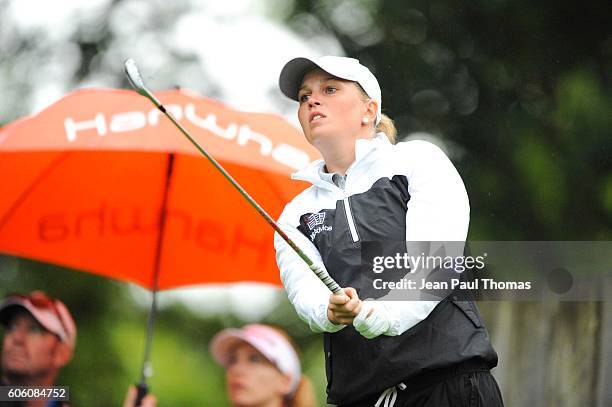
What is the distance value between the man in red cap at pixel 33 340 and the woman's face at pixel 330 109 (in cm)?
161

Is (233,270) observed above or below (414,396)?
above

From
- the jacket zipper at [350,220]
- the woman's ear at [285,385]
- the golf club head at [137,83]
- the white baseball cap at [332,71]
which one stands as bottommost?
the woman's ear at [285,385]

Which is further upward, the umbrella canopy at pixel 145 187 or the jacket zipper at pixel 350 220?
the umbrella canopy at pixel 145 187

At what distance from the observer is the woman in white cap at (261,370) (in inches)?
147

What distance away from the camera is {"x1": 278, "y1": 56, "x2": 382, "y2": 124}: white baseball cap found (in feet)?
7.99

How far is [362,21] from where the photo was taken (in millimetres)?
5535

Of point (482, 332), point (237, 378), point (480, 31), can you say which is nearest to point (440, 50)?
point (480, 31)

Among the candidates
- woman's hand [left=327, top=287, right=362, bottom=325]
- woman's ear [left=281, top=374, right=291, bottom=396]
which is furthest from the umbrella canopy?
woman's hand [left=327, top=287, right=362, bottom=325]

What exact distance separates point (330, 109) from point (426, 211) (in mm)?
368

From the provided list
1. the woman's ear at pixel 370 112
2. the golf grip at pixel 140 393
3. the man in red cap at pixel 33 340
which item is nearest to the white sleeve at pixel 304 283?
the woman's ear at pixel 370 112

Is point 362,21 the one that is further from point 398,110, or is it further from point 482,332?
point 482,332

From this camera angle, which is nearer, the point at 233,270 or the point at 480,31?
the point at 233,270

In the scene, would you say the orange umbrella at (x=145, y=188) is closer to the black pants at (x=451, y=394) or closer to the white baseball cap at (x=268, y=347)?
the white baseball cap at (x=268, y=347)

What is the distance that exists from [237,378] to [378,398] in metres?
1.71
